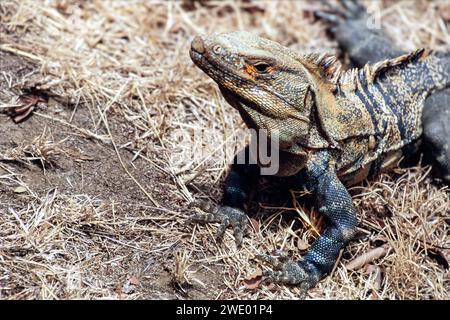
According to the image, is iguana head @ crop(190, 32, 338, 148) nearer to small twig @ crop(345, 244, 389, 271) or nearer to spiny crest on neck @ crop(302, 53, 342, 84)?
spiny crest on neck @ crop(302, 53, 342, 84)

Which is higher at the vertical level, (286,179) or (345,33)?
(345,33)

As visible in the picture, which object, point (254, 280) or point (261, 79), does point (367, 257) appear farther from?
point (261, 79)

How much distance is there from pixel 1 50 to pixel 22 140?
130 cm

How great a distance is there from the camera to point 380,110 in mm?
5770

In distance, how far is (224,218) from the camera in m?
5.39

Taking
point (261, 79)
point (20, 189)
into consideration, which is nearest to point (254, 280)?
point (261, 79)

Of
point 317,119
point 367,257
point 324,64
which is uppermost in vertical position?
point 324,64

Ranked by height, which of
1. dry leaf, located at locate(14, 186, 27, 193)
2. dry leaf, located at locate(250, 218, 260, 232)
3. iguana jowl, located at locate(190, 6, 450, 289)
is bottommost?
dry leaf, located at locate(14, 186, 27, 193)

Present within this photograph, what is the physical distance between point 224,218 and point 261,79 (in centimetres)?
128

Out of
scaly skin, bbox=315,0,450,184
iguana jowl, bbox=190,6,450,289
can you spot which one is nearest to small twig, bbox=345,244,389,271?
iguana jowl, bbox=190,6,450,289

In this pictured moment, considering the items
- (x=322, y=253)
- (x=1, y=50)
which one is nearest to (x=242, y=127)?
(x=322, y=253)

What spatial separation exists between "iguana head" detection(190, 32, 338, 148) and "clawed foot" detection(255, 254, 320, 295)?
3.25 feet

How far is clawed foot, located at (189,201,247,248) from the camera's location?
209 inches

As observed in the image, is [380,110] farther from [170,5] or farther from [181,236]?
[170,5]
